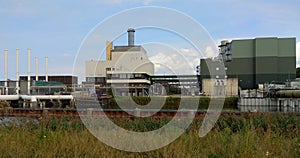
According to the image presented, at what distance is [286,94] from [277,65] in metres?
39.8

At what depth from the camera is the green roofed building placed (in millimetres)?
80000

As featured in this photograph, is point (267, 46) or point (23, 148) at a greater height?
point (267, 46)

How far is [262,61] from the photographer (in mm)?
80375

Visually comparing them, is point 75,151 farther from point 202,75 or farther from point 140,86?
point 202,75

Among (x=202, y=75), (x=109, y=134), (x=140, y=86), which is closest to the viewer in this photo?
(x=109, y=134)

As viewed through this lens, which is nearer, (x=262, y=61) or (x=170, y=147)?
(x=170, y=147)

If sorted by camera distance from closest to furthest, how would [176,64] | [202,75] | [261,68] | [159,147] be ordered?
[159,147], [176,64], [202,75], [261,68]

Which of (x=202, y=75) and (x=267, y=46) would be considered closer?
(x=202, y=75)

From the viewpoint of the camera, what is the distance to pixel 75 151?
20.1 ft

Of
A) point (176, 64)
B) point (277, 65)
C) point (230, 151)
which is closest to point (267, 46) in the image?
point (277, 65)

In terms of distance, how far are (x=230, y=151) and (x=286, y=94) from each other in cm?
4037

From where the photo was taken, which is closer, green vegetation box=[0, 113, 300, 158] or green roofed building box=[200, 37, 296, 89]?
green vegetation box=[0, 113, 300, 158]

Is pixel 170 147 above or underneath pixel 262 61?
underneath

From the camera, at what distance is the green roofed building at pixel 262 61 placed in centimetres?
8000
